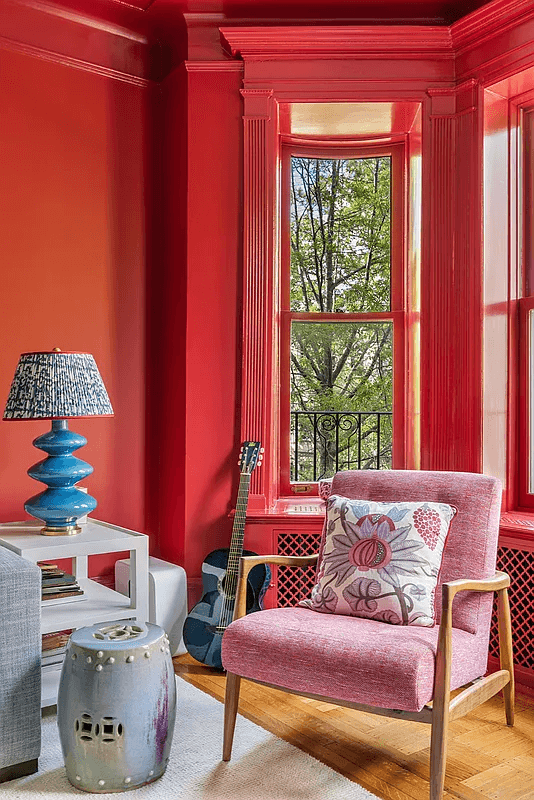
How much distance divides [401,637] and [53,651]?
1370mm

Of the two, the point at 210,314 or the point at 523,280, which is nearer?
the point at 523,280

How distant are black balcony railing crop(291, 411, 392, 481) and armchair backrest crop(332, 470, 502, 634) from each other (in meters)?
0.94

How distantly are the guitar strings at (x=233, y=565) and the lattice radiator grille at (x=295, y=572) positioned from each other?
8.8 inches

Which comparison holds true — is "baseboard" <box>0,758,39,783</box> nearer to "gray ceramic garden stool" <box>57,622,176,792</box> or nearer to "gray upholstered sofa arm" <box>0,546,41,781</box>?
"gray upholstered sofa arm" <box>0,546,41,781</box>

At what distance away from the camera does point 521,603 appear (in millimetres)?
3088

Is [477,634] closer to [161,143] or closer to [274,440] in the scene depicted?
[274,440]

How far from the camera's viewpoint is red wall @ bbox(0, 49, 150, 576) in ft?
11.4

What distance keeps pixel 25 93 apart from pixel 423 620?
2.85m

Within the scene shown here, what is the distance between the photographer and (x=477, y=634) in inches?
95.4

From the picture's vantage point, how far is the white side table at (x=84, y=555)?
8.98ft

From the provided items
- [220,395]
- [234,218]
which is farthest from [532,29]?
[220,395]

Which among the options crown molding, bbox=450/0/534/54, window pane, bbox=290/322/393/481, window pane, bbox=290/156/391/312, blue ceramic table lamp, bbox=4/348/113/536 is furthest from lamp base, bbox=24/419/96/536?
crown molding, bbox=450/0/534/54

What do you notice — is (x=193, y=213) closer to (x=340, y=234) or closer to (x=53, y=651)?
(x=340, y=234)

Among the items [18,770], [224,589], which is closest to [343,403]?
[224,589]
